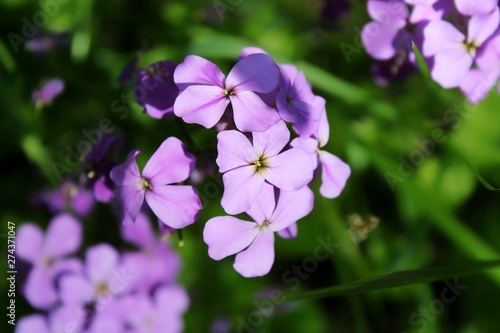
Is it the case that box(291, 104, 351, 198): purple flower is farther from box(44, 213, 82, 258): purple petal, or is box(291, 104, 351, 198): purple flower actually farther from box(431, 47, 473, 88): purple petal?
box(44, 213, 82, 258): purple petal

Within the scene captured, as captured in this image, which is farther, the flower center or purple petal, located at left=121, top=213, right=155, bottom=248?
purple petal, located at left=121, top=213, right=155, bottom=248

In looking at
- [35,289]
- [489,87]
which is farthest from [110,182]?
[489,87]

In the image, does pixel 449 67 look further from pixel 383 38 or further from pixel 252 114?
pixel 252 114

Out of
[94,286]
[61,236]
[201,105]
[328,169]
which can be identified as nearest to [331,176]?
[328,169]

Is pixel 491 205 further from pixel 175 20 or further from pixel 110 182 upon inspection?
pixel 110 182

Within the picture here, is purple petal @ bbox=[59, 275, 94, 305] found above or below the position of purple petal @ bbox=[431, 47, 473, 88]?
below

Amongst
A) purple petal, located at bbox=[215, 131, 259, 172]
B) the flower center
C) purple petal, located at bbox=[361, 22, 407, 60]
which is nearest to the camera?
purple petal, located at bbox=[215, 131, 259, 172]

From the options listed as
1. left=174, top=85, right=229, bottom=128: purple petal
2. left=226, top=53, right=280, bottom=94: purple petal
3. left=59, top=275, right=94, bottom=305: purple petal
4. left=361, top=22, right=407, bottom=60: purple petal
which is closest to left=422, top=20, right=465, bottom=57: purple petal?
left=361, top=22, right=407, bottom=60: purple petal
